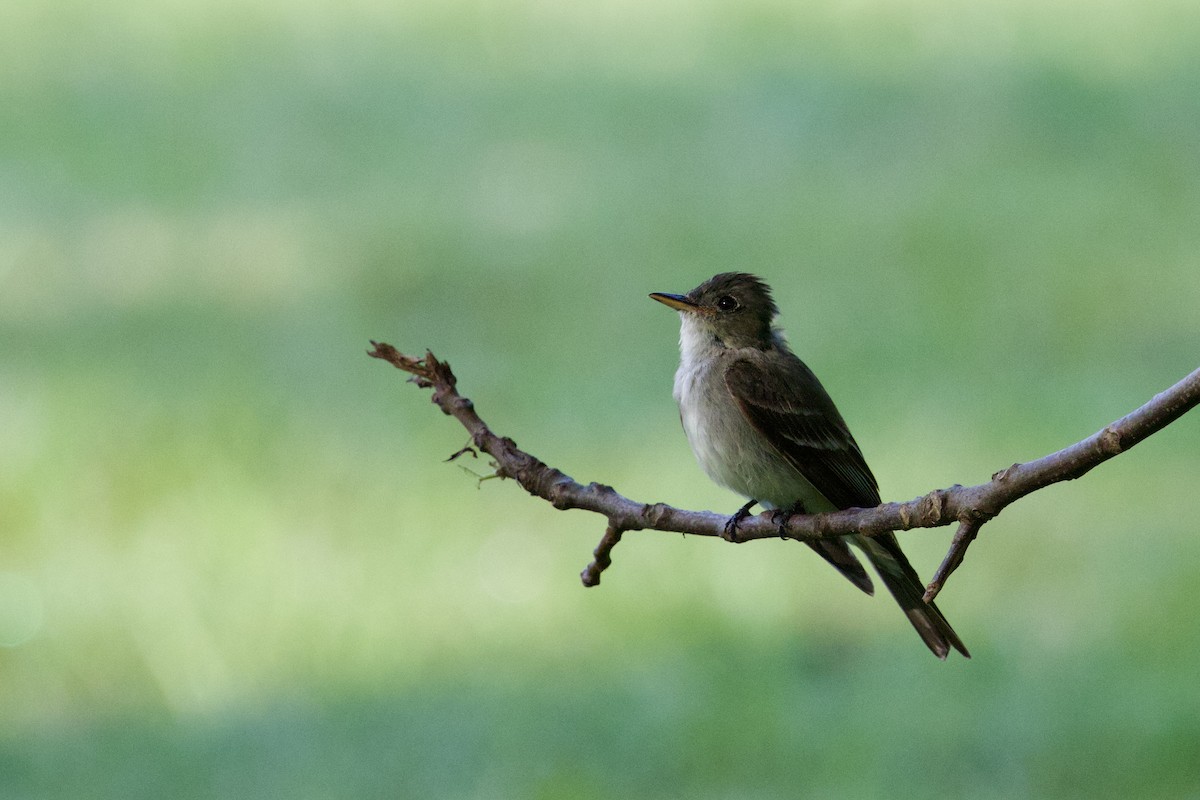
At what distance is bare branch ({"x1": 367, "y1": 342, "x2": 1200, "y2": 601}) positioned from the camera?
1724 mm

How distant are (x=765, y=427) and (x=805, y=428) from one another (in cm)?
8

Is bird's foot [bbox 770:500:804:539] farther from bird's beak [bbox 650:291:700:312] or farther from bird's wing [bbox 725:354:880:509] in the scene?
bird's beak [bbox 650:291:700:312]

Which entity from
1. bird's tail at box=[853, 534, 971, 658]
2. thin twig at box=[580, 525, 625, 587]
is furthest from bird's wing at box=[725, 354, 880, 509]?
thin twig at box=[580, 525, 625, 587]

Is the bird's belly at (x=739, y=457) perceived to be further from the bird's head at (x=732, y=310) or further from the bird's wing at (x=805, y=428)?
the bird's head at (x=732, y=310)

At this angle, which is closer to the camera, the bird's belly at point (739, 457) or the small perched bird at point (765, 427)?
the small perched bird at point (765, 427)

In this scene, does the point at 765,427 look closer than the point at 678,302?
Yes

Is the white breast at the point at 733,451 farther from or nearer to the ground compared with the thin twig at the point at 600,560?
farther from the ground

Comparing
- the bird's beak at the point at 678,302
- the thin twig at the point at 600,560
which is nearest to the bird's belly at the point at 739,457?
the bird's beak at the point at 678,302

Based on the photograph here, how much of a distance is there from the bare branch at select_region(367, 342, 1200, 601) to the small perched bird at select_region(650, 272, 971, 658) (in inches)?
27.6

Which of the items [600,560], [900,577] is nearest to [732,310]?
[900,577]

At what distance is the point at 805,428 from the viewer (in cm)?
329

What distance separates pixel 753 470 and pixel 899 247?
3.51m

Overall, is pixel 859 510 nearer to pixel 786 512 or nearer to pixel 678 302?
pixel 786 512

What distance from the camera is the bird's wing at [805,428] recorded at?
322 centimetres
